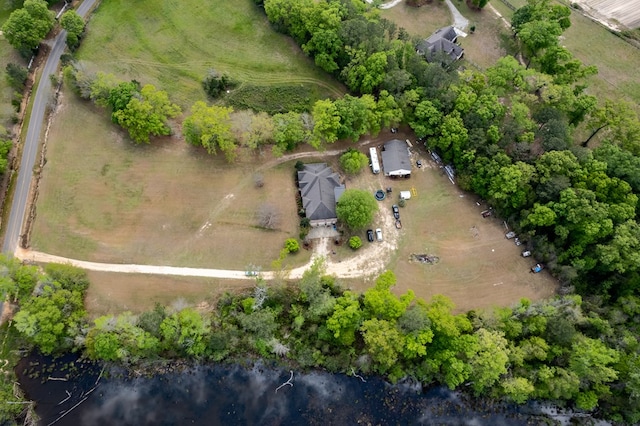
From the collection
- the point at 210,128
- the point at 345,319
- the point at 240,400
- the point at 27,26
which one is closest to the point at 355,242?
the point at 345,319

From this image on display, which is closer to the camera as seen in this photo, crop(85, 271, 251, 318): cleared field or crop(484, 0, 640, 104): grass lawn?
crop(85, 271, 251, 318): cleared field

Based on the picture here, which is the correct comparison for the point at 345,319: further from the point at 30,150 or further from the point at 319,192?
the point at 30,150

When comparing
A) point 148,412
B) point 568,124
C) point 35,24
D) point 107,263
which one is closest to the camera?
point 148,412

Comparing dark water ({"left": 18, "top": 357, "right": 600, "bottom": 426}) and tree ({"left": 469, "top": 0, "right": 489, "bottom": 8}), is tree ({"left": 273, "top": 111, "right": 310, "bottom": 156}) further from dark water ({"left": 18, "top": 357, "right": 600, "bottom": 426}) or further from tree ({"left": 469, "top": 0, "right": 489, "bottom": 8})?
tree ({"left": 469, "top": 0, "right": 489, "bottom": 8})

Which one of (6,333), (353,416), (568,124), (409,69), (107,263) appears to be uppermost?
(409,69)

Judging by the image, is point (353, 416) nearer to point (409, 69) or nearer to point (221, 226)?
point (221, 226)

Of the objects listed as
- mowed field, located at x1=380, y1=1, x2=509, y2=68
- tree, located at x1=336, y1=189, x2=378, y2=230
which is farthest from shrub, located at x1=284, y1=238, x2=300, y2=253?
mowed field, located at x1=380, y1=1, x2=509, y2=68

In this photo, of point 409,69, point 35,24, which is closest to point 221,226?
point 409,69
